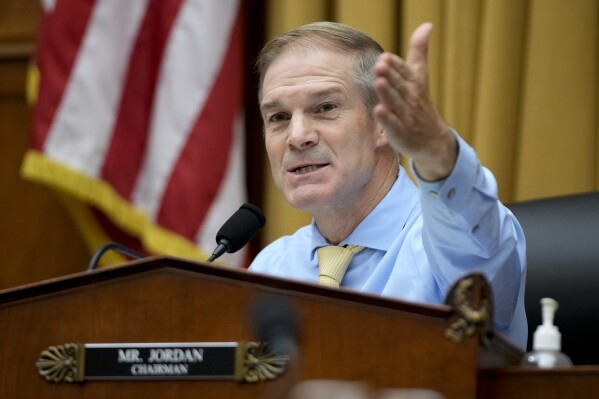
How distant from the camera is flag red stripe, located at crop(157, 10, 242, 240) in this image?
353 cm

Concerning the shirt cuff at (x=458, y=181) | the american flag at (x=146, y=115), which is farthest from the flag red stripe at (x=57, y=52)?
the shirt cuff at (x=458, y=181)

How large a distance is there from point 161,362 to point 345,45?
1224 mm

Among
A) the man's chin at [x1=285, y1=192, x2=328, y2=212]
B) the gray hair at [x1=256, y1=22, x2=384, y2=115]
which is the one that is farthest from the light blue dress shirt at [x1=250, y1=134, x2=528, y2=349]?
the gray hair at [x1=256, y1=22, x2=384, y2=115]

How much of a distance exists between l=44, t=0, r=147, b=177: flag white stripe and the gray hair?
130 cm

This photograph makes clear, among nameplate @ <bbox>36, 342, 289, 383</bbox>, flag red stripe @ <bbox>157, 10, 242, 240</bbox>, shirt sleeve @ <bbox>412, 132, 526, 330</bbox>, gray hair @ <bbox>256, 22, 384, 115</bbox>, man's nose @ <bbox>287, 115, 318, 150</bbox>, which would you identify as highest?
flag red stripe @ <bbox>157, 10, 242, 240</bbox>

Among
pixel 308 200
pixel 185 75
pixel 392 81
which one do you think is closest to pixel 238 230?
pixel 308 200

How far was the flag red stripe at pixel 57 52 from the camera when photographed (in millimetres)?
3617

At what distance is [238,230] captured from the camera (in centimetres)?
203

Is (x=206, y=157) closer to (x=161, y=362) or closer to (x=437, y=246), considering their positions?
(x=437, y=246)

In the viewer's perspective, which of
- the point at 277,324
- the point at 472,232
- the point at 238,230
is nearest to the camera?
the point at 277,324

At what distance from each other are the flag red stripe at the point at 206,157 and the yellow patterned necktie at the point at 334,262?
1237 millimetres

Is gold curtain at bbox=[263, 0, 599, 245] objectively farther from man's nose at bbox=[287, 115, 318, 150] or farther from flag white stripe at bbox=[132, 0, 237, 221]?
man's nose at bbox=[287, 115, 318, 150]

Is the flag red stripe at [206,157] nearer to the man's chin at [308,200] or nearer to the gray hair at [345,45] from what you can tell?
the gray hair at [345,45]

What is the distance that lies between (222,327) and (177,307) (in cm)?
7
